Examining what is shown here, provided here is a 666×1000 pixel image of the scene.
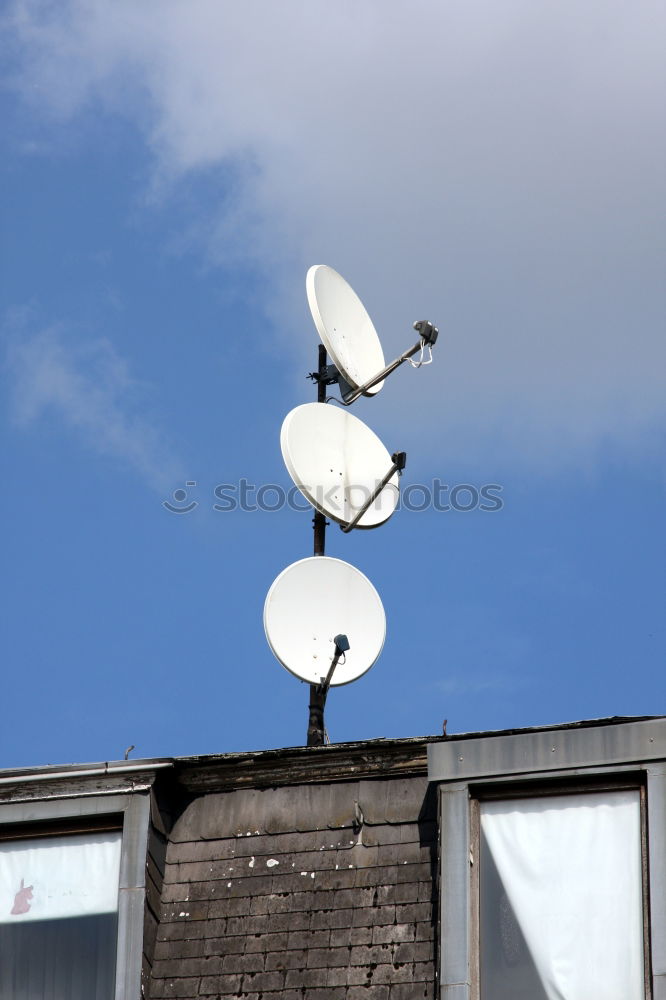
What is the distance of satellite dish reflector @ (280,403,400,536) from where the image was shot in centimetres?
1597

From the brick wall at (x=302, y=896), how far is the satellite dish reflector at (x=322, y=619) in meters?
2.67

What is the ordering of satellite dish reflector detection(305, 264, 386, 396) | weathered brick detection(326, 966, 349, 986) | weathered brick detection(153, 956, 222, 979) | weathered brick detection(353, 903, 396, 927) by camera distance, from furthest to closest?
satellite dish reflector detection(305, 264, 386, 396) < weathered brick detection(153, 956, 222, 979) < weathered brick detection(353, 903, 396, 927) < weathered brick detection(326, 966, 349, 986)

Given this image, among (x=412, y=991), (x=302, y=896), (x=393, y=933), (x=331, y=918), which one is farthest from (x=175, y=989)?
(x=412, y=991)

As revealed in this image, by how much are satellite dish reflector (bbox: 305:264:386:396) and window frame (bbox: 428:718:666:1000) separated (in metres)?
6.28

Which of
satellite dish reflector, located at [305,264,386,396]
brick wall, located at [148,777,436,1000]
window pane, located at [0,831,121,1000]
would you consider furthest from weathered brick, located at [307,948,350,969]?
satellite dish reflector, located at [305,264,386,396]

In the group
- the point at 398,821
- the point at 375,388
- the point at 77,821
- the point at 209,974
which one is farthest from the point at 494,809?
the point at 375,388

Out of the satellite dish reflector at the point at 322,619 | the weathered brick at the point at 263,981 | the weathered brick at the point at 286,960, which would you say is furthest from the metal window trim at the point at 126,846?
the satellite dish reflector at the point at 322,619

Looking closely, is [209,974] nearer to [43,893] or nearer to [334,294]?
[43,893]

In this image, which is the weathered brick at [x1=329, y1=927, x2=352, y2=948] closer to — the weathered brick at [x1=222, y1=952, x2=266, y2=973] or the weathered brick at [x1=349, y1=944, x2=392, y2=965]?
the weathered brick at [x1=349, y1=944, x2=392, y2=965]

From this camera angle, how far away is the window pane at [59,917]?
1176 cm

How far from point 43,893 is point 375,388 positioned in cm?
704

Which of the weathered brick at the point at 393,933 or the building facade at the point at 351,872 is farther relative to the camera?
the weathered brick at the point at 393,933

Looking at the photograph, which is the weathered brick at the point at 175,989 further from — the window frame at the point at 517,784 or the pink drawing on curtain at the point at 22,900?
the window frame at the point at 517,784

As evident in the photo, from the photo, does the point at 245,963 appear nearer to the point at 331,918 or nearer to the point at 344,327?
the point at 331,918
